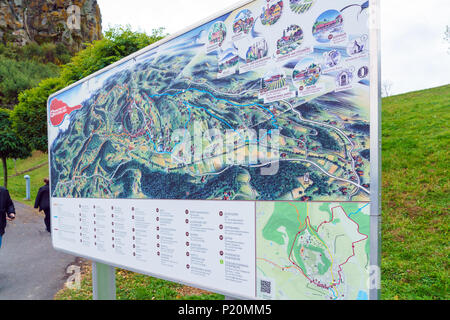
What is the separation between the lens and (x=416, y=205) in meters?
6.45

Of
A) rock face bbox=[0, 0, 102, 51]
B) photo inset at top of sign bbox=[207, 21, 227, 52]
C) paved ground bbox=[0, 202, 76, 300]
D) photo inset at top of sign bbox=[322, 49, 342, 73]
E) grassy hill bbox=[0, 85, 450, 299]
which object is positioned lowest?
paved ground bbox=[0, 202, 76, 300]

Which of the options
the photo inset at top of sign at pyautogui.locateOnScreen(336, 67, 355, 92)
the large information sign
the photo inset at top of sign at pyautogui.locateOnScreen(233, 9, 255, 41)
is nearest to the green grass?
the large information sign

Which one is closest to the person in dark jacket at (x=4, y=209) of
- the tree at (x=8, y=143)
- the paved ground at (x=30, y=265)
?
the paved ground at (x=30, y=265)


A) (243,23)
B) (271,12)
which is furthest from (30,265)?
(271,12)

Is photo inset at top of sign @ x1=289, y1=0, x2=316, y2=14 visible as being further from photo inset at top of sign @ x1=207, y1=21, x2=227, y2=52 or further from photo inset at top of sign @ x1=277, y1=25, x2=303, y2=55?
photo inset at top of sign @ x1=207, y1=21, x2=227, y2=52

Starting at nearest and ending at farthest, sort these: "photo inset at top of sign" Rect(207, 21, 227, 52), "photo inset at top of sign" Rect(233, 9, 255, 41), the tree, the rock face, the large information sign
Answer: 1. the large information sign
2. "photo inset at top of sign" Rect(233, 9, 255, 41)
3. "photo inset at top of sign" Rect(207, 21, 227, 52)
4. the tree
5. the rock face

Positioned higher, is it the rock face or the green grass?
the rock face

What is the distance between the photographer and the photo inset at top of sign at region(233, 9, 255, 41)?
6.55 ft

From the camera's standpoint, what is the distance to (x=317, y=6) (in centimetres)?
169

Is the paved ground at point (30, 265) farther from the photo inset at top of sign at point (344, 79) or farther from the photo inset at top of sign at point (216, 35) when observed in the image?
the photo inset at top of sign at point (344, 79)

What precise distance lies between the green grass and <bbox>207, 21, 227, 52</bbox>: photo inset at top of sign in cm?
377

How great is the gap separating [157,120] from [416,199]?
Result: 6281 mm

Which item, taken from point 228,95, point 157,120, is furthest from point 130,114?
point 228,95
